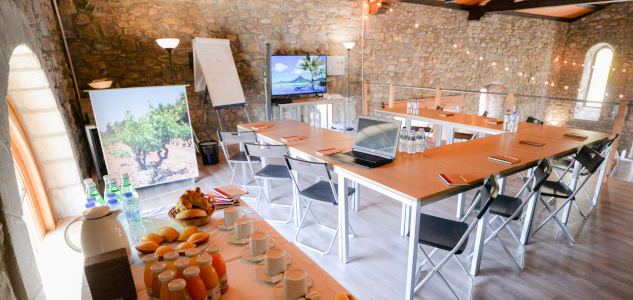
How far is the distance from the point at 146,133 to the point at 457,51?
310 inches

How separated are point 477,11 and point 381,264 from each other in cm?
825

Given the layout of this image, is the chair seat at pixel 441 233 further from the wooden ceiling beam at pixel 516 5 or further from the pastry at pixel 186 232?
the wooden ceiling beam at pixel 516 5

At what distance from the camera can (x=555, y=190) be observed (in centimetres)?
275

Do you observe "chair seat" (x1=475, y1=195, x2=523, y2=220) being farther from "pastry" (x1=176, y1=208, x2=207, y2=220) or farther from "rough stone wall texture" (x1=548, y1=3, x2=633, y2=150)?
"rough stone wall texture" (x1=548, y1=3, x2=633, y2=150)

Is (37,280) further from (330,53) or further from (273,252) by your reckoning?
(330,53)

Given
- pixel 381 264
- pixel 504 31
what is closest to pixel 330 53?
pixel 381 264

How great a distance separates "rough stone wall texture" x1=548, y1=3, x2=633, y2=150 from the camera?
9.38 metres

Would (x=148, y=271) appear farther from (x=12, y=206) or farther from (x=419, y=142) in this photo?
(x=419, y=142)

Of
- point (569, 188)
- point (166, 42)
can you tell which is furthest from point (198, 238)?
point (166, 42)

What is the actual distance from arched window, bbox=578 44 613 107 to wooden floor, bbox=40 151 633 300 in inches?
364

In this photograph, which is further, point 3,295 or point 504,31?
point 504,31

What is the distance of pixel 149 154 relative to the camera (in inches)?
153

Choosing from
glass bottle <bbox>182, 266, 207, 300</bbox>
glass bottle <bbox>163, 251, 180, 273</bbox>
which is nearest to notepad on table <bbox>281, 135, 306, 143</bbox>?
glass bottle <bbox>163, 251, 180, 273</bbox>

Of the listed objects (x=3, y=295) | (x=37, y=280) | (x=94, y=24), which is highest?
(x=94, y=24)
